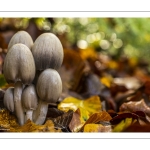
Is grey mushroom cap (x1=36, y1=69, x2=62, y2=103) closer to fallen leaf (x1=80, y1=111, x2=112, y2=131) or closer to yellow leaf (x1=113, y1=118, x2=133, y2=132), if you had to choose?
fallen leaf (x1=80, y1=111, x2=112, y2=131)

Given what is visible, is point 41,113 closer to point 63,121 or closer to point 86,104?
point 63,121

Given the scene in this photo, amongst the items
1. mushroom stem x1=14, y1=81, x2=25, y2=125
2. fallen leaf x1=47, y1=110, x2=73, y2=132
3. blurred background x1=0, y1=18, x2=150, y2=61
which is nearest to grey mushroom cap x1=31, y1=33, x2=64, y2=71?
mushroom stem x1=14, y1=81, x2=25, y2=125

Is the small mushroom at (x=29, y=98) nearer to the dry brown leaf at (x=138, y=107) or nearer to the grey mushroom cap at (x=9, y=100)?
the grey mushroom cap at (x=9, y=100)

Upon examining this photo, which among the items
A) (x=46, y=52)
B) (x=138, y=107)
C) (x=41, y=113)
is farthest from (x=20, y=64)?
(x=138, y=107)

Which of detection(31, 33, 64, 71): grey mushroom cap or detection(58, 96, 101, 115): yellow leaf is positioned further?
detection(58, 96, 101, 115): yellow leaf

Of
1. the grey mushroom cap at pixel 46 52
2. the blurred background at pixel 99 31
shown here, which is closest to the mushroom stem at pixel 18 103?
the grey mushroom cap at pixel 46 52

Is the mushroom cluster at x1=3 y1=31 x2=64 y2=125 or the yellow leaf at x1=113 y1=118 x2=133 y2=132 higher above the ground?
the mushroom cluster at x1=3 y1=31 x2=64 y2=125

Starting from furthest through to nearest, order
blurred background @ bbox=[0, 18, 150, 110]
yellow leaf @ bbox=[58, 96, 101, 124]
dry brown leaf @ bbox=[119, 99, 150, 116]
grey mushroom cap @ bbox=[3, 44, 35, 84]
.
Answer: blurred background @ bbox=[0, 18, 150, 110]
yellow leaf @ bbox=[58, 96, 101, 124]
dry brown leaf @ bbox=[119, 99, 150, 116]
grey mushroom cap @ bbox=[3, 44, 35, 84]
